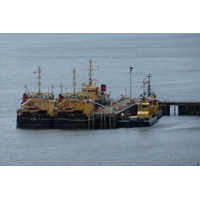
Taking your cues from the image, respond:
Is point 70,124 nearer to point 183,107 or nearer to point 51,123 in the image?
point 51,123

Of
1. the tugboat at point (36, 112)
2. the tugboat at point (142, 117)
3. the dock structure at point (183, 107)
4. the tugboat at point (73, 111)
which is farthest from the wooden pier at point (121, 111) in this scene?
the tugboat at point (36, 112)

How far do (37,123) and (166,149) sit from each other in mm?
18493

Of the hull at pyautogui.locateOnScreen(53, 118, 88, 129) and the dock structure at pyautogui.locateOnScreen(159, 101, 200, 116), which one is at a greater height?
the dock structure at pyautogui.locateOnScreen(159, 101, 200, 116)

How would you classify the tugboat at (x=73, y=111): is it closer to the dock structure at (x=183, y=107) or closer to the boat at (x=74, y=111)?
the boat at (x=74, y=111)

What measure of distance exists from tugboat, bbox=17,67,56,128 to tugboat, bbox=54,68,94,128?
0.86 meters

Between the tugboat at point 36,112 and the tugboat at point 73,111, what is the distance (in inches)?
34.1

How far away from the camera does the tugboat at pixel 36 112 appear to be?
8544 cm

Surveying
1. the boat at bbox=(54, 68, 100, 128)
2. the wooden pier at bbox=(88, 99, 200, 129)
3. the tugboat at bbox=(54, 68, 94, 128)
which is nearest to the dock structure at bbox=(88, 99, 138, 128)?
the wooden pier at bbox=(88, 99, 200, 129)

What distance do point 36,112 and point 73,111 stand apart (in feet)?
13.1

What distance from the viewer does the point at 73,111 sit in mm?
86688

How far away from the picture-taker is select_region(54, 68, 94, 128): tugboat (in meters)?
85.1

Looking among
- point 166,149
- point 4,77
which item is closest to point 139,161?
point 166,149

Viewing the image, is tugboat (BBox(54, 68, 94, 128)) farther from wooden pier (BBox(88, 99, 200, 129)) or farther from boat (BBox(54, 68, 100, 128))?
wooden pier (BBox(88, 99, 200, 129))

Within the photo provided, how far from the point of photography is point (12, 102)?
106375 mm
